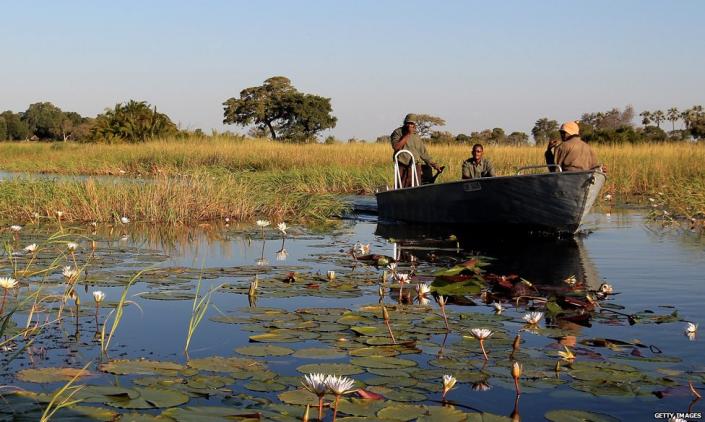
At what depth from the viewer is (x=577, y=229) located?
10.2 m

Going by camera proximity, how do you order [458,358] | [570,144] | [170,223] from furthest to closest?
[170,223], [570,144], [458,358]

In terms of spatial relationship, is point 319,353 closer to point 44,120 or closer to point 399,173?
point 399,173

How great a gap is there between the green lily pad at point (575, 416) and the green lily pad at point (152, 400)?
53.1 inches

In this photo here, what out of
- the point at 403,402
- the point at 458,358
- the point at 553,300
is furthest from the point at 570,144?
the point at 403,402

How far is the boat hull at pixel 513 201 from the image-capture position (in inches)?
370

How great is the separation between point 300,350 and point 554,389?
3.98 ft

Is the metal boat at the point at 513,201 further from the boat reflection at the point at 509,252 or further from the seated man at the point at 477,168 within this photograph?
the seated man at the point at 477,168

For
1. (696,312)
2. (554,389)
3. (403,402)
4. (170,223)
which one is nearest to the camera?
(403,402)

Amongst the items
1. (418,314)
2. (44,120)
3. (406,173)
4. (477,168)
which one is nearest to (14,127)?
(44,120)

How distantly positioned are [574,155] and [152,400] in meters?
7.70

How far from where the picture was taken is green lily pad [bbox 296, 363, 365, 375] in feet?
11.8

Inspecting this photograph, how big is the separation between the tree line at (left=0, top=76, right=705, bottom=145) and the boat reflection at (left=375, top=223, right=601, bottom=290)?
58.2 ft

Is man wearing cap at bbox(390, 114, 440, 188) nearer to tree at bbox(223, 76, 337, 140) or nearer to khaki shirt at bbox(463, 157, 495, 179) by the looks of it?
khaki shirt at bbox(463, 157, 495, 179)

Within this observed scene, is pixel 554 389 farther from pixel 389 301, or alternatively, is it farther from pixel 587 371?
pixel 389 301
